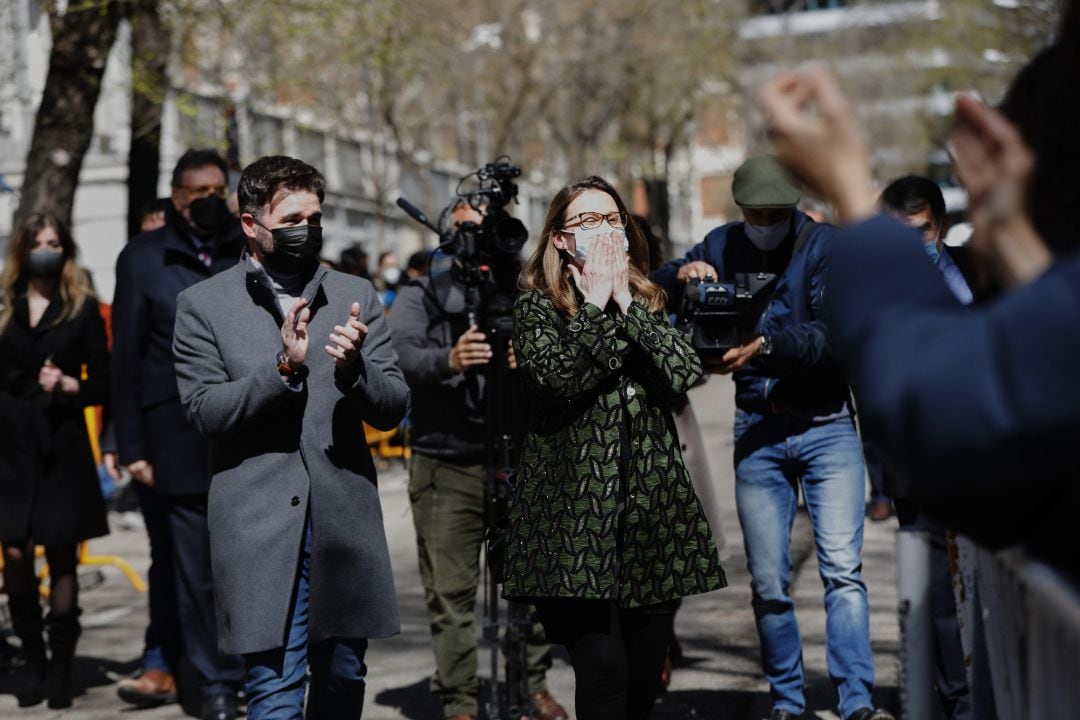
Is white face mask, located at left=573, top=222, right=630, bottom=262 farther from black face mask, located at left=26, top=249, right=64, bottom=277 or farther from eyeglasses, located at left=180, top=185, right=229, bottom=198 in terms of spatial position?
black face mask, located at left=26, top=249, right=64, bottom=277

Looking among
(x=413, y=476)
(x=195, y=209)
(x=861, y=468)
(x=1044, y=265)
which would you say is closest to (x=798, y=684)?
(x=861, y=468)

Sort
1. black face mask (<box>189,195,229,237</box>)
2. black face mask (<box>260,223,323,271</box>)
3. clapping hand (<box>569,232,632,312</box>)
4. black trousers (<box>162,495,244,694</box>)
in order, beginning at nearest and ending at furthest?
clapping hand (<box>569,232,632,312</box>) → black face mask (<box>260,223,323,271</box>) → black trousers (<box>162,495,244,694</box>) → black face mask (<box>189,195,229,237</box>)

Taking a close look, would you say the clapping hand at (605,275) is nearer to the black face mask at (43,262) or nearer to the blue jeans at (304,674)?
the blue jeans at (304,674)

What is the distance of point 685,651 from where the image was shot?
8656mm

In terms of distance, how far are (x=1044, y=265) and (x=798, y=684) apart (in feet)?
15.3

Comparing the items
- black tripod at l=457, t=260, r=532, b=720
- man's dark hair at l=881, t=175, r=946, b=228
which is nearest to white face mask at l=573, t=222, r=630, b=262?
black tripod at l=457, t=260, r=532, b=720

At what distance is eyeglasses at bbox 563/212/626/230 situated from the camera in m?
5.42

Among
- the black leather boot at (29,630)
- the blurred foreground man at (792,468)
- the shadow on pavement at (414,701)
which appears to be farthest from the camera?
the black leather boot at (29,630)

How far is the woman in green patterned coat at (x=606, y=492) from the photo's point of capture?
16.5 ft

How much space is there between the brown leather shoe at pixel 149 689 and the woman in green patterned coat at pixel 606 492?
10.5 feet

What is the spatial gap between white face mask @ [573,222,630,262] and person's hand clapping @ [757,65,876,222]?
3.04 m

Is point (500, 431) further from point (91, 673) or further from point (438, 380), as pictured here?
point (91, 673)

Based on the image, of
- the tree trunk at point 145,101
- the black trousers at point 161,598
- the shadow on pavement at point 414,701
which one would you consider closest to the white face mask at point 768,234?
the shadow on pavement at point 414,701

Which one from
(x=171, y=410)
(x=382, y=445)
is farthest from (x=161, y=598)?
(x=382, y=445)
